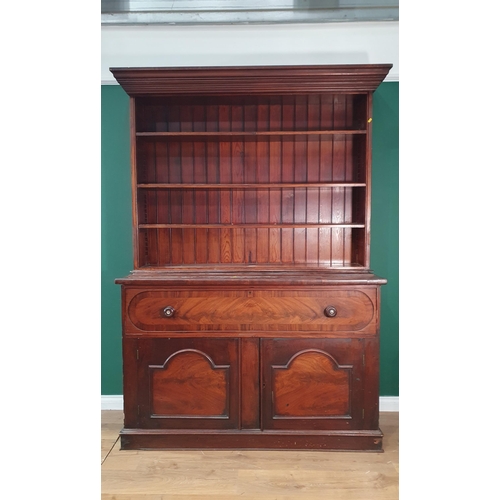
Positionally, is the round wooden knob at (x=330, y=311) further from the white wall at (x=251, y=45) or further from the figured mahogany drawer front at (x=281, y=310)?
the white wall at (x=251, y=45)

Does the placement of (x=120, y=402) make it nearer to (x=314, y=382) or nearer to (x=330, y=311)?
(x=314, y=382)

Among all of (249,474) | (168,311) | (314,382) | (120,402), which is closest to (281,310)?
(314,382)

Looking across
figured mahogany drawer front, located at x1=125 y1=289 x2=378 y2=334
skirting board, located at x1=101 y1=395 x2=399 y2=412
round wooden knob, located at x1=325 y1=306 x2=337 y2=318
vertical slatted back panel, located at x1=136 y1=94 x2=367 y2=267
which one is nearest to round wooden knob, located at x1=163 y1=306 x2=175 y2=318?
figured mahogany drawer front, located at x1=125 y1=289 x2=378 y2=334

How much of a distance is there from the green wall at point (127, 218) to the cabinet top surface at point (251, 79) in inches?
17.6

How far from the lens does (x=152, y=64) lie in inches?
96.3

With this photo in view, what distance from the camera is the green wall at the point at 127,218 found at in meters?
2.45

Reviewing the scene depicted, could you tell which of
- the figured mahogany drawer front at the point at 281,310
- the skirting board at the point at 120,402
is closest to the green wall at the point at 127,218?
the skirting board at the point at 120,402

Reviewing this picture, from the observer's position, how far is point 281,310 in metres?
2.02

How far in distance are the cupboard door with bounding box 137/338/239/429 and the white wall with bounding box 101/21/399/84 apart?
1613 millimetres
